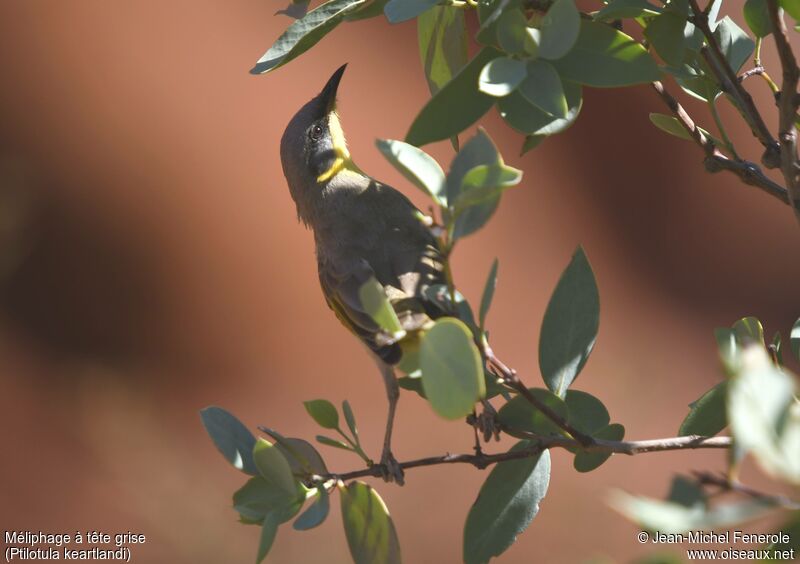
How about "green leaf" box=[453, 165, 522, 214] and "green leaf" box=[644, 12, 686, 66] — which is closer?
"green leaf" box=[453, 165, 522, 214]

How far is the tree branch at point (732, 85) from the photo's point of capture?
127cm

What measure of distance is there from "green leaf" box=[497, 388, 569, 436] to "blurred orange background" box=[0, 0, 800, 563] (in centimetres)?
362

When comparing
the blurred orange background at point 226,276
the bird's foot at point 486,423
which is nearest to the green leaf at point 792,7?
the bird's foot at point 486,423

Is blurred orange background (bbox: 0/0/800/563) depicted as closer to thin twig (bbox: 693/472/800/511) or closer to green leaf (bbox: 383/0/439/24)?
green leaf (bbox: 383/0/439/24)

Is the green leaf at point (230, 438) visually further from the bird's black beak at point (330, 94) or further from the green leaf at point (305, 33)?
the bird's black beak at point (330, 94)

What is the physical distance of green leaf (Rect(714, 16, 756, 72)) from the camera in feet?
5.02

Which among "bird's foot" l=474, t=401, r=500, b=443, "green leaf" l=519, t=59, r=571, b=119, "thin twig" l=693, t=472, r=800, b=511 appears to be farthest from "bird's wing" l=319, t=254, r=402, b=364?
"thin twig" l=693, t=472, r=800, b=511

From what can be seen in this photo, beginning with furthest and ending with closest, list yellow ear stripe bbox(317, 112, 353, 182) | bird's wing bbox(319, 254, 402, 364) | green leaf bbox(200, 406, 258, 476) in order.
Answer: yellow ear stripe bbox(317, 112, 353, 182) < bird's wing bbox(319, 254, 402, 364) < green leaf bbox(200, 406, 258, 476)

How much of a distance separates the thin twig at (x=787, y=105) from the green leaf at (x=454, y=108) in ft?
1.37

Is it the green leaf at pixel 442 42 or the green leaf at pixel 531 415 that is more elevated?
the green leaf at pixel 442 42

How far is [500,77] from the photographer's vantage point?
3.38 ft

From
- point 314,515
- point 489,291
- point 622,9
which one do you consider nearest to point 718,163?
point 622,9

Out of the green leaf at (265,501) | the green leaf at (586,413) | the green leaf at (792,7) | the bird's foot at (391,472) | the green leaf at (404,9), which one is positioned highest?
the green leaf at (404,9)

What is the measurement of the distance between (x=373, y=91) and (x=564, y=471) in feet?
8.92
